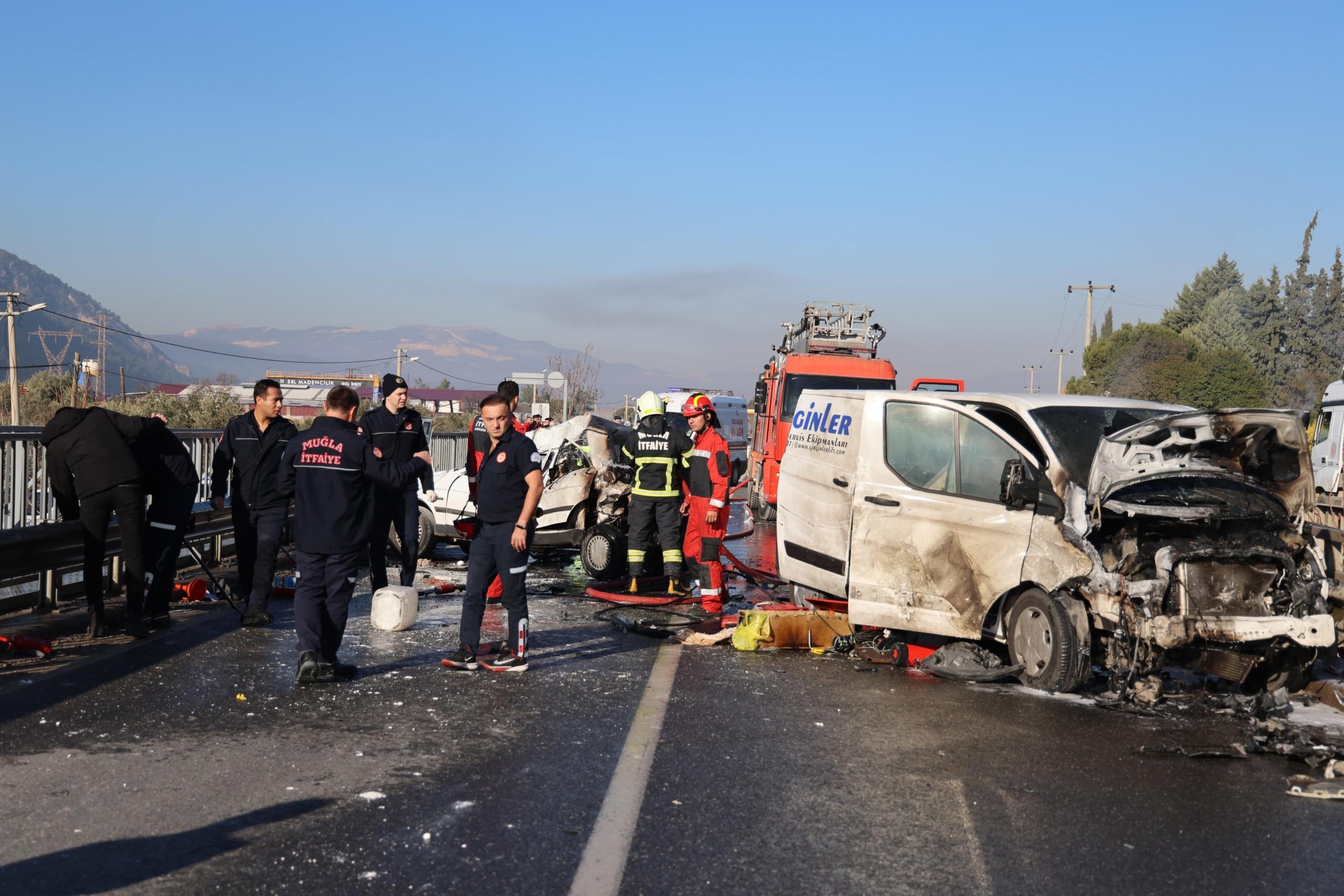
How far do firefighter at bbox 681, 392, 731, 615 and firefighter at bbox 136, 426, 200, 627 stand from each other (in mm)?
4172

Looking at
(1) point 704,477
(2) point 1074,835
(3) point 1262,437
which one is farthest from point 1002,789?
(1) point 704,477

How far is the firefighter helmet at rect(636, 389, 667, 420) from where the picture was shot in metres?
10.5

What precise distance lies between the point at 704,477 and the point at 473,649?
3501 millimetres

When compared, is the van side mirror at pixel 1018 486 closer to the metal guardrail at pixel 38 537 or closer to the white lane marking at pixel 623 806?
the white lane marking at pixel 623 806

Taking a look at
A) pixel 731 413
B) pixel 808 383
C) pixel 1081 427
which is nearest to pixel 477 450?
pixel 1081 427

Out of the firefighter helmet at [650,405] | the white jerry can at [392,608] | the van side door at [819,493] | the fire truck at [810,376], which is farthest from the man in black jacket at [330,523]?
the fire truck at [810,376]

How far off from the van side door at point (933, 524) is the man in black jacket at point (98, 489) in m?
5.15

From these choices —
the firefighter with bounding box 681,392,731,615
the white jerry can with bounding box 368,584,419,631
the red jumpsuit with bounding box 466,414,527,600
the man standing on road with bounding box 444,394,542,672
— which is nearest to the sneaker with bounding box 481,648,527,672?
the man standing on road with bounding box 444,394,542,672

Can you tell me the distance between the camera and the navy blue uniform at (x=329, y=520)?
7082 millimetres

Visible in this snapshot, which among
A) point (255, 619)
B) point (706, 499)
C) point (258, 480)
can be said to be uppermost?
point (258, 480)

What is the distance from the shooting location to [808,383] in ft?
69.1

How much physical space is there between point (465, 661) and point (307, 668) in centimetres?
98

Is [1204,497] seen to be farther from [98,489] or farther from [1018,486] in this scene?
[98,489]

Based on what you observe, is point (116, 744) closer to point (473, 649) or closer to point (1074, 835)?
point (473, 649)
